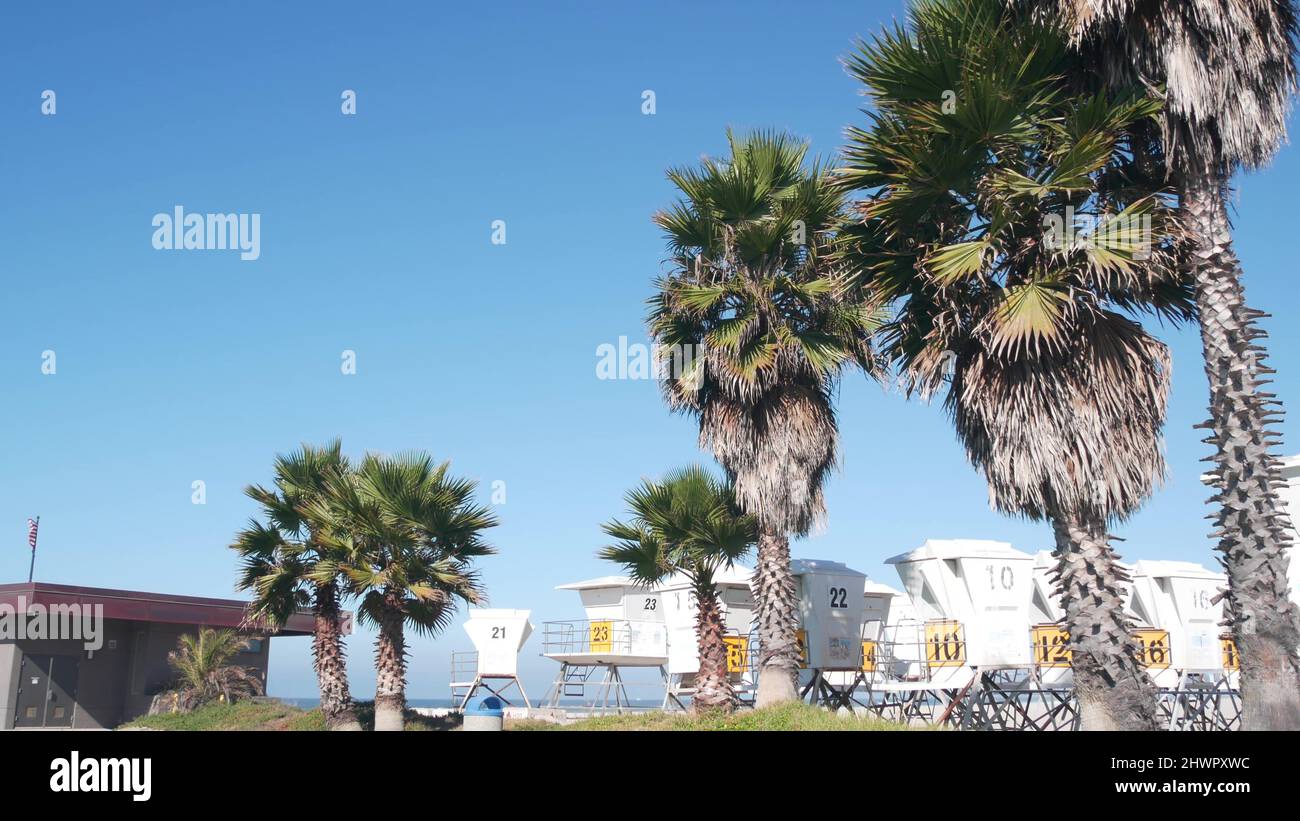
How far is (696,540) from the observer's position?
771 inches

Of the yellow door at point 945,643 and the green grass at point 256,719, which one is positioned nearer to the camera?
the yellow door at point 945,643

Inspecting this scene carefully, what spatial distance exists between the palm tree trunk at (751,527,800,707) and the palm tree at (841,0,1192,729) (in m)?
6.21

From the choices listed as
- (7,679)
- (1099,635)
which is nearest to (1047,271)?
(1099,635)

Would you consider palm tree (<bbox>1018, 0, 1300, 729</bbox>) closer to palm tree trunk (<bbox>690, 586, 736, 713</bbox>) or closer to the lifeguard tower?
palm tree trunk (<bbox>690, 586, 736, 713</bbox>)

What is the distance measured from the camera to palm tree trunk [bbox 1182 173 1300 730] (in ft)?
32.8

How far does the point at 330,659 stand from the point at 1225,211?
20.2 m

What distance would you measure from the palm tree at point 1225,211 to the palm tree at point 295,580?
18.4 metres

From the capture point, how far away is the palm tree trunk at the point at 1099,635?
11375 millimetres

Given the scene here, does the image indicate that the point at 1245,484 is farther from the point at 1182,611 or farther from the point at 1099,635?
the point at 1182,611

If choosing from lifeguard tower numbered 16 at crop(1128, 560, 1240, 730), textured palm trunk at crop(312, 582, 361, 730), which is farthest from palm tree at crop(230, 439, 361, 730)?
lifeguard tower numbered 16 at crop(1128, 560, 1240, 730)

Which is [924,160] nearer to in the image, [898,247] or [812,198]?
[898,247]

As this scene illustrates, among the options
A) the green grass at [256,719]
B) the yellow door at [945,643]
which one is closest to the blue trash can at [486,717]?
the green grass at [256,719]

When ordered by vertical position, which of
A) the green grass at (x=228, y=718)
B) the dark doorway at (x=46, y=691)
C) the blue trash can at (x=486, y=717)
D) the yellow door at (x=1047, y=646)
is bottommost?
the green grass at (x=228, y=718)

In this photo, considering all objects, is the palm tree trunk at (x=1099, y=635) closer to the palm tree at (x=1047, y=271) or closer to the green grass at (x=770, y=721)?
the palm tree at (x=1047, y=271)
